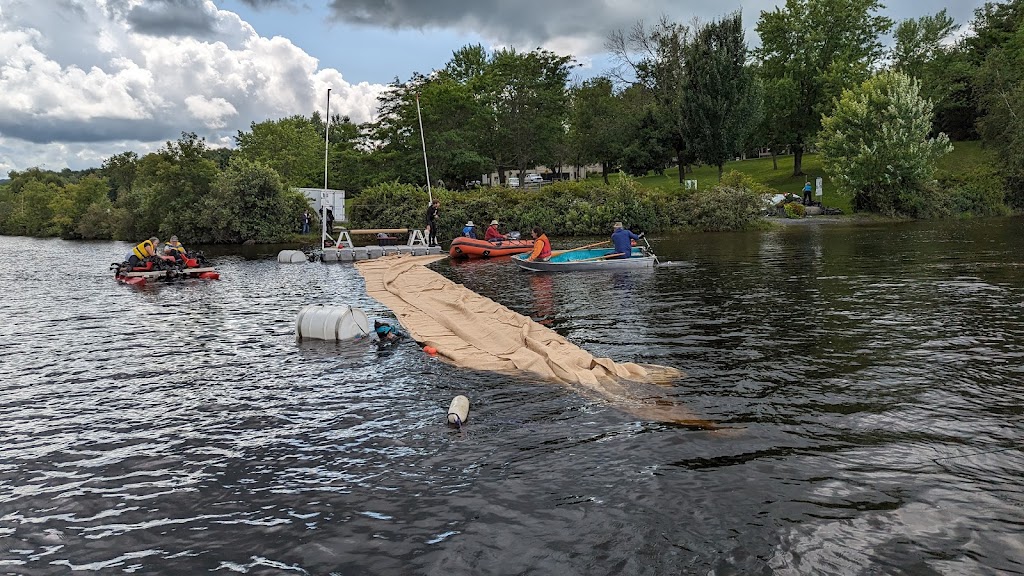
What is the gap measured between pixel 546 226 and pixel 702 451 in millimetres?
37683

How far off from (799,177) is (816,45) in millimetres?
11723

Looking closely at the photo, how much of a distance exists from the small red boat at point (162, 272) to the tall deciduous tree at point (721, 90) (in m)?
40.1

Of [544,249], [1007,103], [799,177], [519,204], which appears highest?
[1007,103]

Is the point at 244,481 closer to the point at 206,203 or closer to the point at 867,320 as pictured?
the point at 867,320

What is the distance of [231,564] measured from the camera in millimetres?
5137

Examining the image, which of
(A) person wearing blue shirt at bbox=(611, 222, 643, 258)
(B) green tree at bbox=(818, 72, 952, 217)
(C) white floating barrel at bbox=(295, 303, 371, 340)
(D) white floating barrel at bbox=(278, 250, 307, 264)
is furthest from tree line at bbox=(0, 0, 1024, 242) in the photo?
(C) white floating barrel at bbox=(295, 303, 371, 340)

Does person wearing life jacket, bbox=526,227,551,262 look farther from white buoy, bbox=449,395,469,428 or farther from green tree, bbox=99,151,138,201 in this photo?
green tree, bbox=99,151,138,201

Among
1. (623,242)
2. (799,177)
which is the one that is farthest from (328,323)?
(799,177)

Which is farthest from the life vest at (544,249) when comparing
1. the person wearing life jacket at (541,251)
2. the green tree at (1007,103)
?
the green tree at (1007,103)

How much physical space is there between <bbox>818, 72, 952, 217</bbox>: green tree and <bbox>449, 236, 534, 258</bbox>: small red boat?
1092 inches

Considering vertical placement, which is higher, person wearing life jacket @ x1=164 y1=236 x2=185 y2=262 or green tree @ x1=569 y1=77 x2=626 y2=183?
green tree @ x1=569 y1=77 x2=626 y2=183

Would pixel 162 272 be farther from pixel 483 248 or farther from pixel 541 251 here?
pixel 541 251

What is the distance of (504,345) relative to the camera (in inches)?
467

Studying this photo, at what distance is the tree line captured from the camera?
150ft
